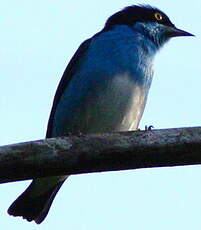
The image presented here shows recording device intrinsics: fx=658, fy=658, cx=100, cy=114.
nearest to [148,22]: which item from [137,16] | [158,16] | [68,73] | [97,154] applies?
[137,16]

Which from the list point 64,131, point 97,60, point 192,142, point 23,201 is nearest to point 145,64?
point 97,60

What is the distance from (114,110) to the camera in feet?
21.8

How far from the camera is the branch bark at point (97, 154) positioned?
135 inches

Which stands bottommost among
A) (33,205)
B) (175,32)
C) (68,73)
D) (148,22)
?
(33,205)

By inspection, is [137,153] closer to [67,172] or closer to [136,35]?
[67,172]

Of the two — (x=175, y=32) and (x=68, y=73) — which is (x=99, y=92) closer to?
(x=68, y=73)

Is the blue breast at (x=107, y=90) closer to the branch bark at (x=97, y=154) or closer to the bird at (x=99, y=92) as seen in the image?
the bird at (x=99, y=92)

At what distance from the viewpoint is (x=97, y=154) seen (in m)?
3.58

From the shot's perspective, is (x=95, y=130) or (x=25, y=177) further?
(x=95, y=130)

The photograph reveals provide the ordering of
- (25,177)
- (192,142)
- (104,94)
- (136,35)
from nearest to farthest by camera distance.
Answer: (25,177), (192,142), (104,94), (136,35)

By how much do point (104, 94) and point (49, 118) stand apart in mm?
1022

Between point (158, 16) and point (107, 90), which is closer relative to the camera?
point (107, 90)

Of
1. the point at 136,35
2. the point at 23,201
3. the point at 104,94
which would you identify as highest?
the point at 136,35

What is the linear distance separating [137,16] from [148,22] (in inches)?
6.7
